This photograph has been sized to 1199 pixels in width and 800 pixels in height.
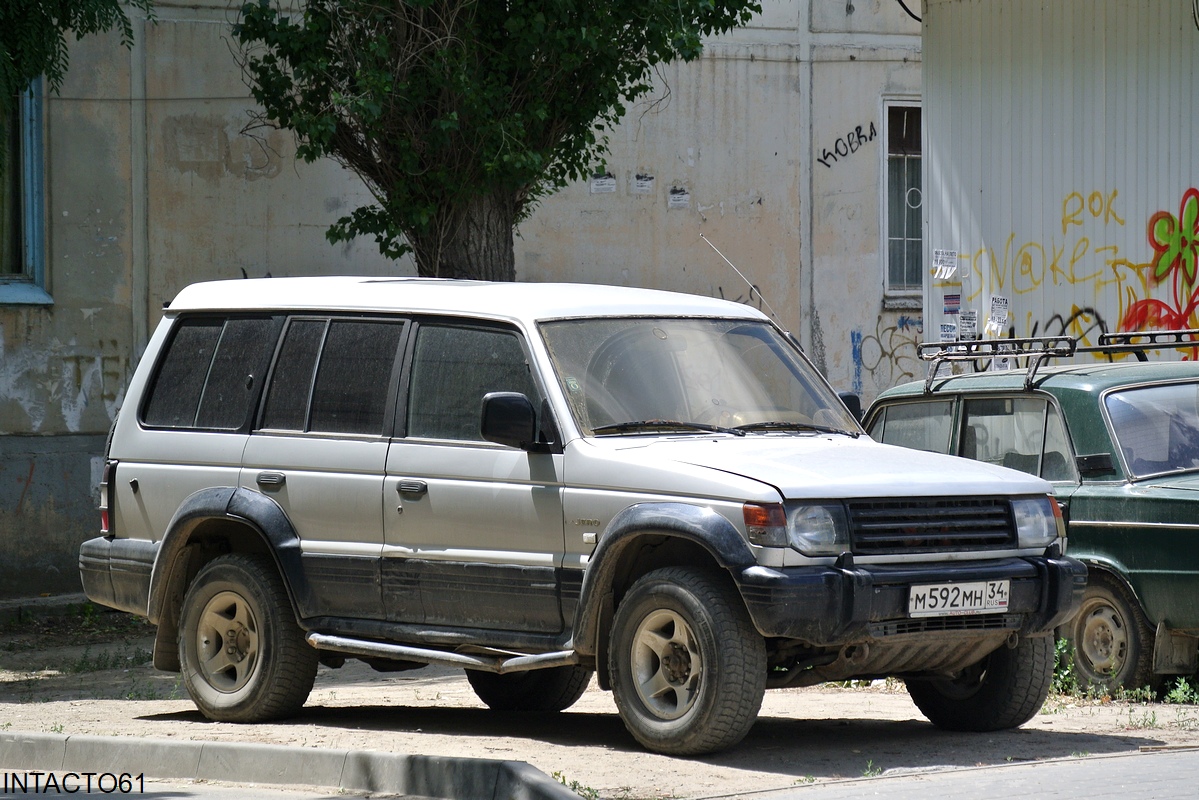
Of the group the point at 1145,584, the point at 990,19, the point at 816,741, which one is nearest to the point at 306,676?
the point at 816,741

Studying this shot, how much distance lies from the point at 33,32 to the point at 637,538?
7.35m

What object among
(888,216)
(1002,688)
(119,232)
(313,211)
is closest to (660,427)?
(1002,688)

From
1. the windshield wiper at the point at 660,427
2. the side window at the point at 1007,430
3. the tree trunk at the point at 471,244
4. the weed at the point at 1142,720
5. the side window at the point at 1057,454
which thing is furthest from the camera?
the tree trunk at the point at 471,244

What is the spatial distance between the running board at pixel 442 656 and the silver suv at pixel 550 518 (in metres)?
0.02

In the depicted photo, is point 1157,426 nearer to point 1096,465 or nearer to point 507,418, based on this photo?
point 1096,465

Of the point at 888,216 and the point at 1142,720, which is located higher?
the point at 888,216

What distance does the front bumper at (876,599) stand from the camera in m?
6.56

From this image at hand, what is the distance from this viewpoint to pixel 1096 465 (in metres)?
8.94

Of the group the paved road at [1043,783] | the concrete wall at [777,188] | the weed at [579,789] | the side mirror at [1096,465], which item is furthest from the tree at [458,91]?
the paved road at [1043,783]

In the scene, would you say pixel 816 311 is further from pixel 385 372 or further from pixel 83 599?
pixel 385 372

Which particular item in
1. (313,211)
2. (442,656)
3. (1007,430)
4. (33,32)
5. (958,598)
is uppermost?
(33,32)

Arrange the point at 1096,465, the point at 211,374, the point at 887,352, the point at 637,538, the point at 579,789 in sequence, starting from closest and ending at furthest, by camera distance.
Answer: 1. the point at 579,789
2. the point at 637,538
3. the point at 211,374
4. the point at 1096,465
5. the point at 887,352

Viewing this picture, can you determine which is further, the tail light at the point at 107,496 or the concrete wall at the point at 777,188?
the concrete wall at the point at 777,188

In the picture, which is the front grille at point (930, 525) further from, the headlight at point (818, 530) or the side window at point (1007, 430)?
the side window at point (1007, 430)
